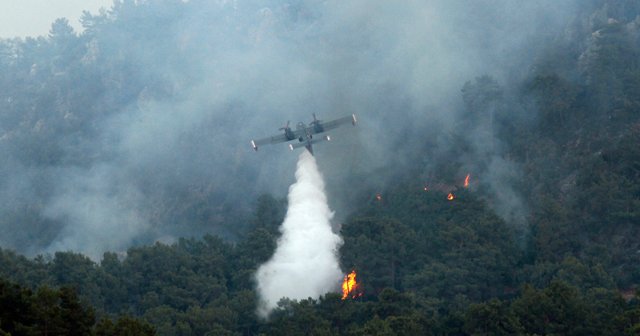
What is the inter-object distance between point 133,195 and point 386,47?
46401 millimetres

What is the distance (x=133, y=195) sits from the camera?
147000 millimetres

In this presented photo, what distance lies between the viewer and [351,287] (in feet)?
349

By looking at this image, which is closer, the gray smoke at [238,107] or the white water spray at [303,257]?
the white water spray at [303,257]

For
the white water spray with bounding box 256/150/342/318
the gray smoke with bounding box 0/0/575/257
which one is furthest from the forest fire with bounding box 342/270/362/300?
the gray smoke with bounding box 0/0/575/257

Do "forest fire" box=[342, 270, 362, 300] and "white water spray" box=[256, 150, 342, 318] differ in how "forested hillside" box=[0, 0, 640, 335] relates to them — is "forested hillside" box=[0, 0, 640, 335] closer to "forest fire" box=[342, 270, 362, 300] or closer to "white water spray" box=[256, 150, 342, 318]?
"forest fire" box=[342, 270, 362, 300]

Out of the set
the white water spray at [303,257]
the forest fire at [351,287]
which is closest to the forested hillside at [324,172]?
the forest fire at [351,287]

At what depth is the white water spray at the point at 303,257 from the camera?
335 ft

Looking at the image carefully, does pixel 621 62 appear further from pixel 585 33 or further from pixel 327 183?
pixel 327 183

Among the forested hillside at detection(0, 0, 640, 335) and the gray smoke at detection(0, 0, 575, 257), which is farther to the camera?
the gray smoke at detection(0, 0, 575, 257)

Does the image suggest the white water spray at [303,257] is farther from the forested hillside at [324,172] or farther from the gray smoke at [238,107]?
the gray smoke at [238,107]

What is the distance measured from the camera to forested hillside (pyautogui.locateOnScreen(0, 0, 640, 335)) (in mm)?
90688

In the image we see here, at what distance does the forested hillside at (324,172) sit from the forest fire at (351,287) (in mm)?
636

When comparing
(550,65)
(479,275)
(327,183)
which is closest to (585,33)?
(550,65)

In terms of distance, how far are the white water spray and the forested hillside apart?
5.88 ft
